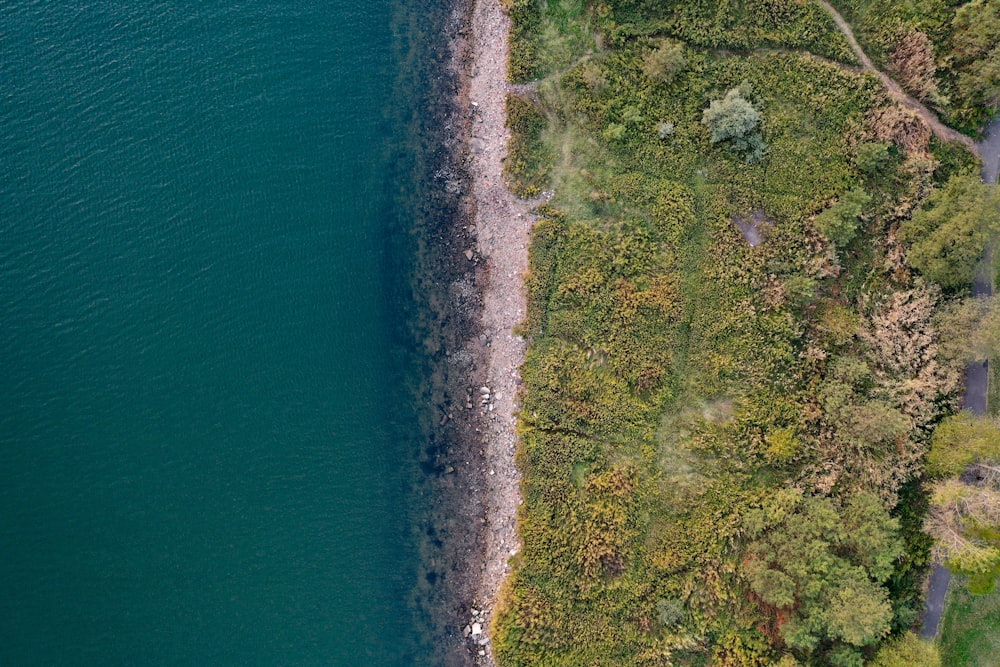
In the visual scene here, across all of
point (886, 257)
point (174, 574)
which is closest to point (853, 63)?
point (886, 257)

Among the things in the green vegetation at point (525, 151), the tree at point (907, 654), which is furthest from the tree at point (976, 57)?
the tree at point (907, 654)

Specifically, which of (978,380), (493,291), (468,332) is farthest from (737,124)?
(468,332)

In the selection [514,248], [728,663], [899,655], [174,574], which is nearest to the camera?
[899,655]

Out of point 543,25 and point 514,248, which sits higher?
point 543,25

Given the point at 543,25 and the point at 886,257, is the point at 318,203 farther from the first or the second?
the point at 886,257

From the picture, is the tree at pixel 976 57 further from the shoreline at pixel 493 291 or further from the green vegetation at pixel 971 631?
the green vegetation at pixel 971 631

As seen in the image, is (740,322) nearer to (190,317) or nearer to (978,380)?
(978,380)
